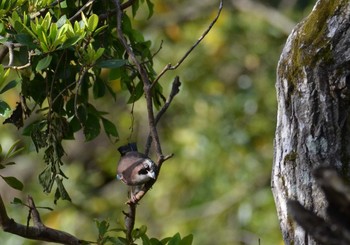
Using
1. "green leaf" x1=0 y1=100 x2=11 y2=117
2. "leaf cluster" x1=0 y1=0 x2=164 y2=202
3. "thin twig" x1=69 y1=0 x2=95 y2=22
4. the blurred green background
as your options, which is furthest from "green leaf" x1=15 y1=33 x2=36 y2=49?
the blurred green background

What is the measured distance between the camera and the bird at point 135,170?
281 centimetres

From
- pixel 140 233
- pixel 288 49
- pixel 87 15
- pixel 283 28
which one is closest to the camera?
pixel 288 49

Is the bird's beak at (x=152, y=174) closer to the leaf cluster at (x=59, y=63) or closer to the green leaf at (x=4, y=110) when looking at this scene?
the leaf cluster at (x=59, y=63)

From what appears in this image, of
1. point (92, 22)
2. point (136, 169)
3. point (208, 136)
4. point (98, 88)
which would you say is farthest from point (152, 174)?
point (208, 136)

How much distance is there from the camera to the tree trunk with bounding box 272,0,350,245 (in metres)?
2.57

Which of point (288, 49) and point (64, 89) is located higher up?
point (64, 89)

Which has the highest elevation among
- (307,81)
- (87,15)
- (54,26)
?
(87,15)

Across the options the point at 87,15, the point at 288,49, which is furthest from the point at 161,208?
the point at 288,49

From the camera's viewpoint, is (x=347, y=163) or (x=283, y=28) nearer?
(x=347, y=163)

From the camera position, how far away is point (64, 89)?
10.3 feet

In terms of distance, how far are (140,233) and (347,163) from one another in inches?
32.7

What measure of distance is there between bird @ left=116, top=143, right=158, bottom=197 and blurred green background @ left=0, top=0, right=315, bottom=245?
457 cm

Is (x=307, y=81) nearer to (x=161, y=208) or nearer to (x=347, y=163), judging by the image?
(x=347, y=163)

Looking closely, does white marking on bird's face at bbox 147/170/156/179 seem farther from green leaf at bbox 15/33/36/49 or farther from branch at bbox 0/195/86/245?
green leaf at bbox 15/33/36/49
